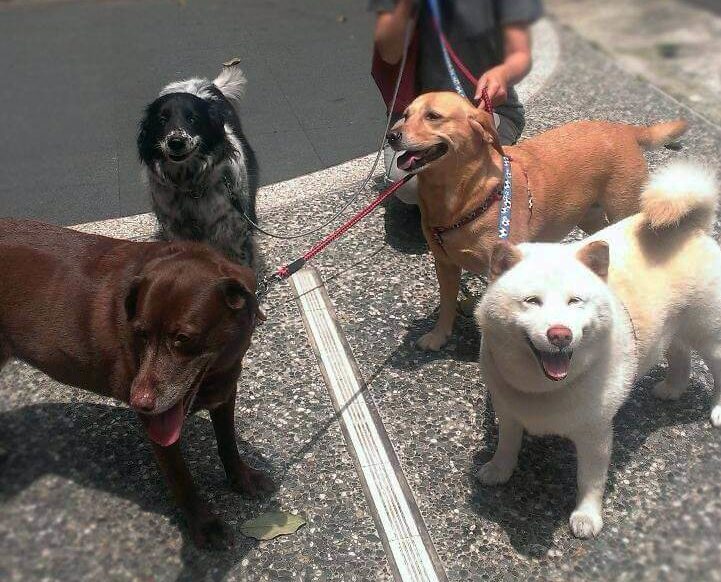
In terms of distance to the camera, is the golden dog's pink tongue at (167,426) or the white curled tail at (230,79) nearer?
the golden dog's pink tongue at (167,426)

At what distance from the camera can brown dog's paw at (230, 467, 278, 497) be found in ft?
7.57

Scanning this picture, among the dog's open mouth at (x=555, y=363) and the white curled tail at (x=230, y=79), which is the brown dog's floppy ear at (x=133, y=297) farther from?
the white curled tail at (x=230, y=79)

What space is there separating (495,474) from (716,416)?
0.96 meters

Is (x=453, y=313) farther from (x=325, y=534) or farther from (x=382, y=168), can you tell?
(x=382, y=168)

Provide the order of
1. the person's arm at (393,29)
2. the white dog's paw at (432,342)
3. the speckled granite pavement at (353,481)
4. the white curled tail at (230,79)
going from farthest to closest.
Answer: the white curled tail at (230,79), the white dog's paw at (432,342), the person's arm at (393,29), the speckled granite pavement at (353,481)

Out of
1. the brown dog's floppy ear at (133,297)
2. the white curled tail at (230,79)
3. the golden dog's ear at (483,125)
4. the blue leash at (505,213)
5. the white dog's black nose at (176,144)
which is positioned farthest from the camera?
the white curled tail at (230,79)

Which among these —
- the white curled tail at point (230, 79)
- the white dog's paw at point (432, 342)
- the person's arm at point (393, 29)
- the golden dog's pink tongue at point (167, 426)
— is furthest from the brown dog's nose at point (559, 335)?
the white curled tail at point (230, 79)

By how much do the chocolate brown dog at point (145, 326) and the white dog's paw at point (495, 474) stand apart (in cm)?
80

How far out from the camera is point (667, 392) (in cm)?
265

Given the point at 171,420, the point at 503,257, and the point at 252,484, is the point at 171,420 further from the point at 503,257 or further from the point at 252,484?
the point at 503,257

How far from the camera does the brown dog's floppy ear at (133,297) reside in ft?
5.85

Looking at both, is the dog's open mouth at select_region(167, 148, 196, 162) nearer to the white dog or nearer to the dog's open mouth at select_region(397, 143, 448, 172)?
the dog's open mouth at select_region(397, 143, 448, 172)

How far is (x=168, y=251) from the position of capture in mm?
2023

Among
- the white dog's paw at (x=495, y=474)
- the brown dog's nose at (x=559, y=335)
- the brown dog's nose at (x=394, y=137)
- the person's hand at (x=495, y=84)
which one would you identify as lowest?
the white dog's paw at (x=495, y=474)
